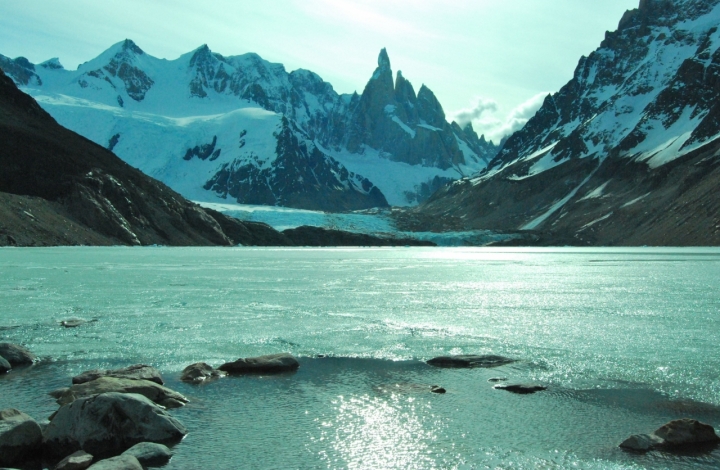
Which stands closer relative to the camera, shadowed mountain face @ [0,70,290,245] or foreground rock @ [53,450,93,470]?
foreground rock @ [53,450,93,470]

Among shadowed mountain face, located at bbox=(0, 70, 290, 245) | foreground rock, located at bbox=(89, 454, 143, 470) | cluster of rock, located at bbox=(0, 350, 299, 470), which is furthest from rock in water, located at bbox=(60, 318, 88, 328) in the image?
shadowed mountain face, located at bbox=(0, 70, 290, 245)

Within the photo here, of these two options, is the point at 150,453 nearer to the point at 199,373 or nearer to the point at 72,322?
the point at 199,373

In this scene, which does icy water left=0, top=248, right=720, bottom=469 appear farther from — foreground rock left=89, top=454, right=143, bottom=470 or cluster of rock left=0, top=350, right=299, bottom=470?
foreground rock left=89, top=454, right=143, bottom=470

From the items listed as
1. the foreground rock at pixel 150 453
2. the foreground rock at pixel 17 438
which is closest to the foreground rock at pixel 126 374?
the foreground rock at pixel 17 438

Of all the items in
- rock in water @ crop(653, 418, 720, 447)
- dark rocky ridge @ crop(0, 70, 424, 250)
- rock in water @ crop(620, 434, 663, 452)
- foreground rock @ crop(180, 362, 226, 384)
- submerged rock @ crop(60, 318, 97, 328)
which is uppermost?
dark rocky ridge @ crop(0, 70, 424, 250)

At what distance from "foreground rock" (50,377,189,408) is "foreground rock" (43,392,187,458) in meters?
1.26

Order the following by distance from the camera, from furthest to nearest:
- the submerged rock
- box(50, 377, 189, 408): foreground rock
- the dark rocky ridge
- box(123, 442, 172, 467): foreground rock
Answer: the dark rocky ridge < the submerged rock < box(50, 377, 189, 408): foreground rock < box(123, 442, 172, 467): foreground rock

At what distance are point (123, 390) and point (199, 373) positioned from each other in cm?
326

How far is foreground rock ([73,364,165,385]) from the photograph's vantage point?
15742mm

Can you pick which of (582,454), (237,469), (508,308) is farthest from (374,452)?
(508,308)

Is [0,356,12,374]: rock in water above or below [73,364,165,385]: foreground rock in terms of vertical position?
below

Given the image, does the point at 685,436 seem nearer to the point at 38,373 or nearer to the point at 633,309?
the point at 38,373

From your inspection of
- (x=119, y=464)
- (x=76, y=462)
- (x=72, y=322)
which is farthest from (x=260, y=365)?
(x=72, y=322)

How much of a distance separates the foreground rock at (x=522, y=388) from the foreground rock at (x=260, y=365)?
6.08 m
